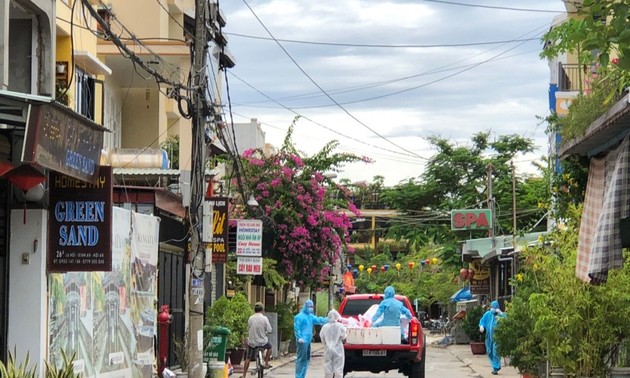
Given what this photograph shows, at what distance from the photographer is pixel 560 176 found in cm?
1877

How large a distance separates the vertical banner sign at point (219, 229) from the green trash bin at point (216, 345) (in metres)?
1.84

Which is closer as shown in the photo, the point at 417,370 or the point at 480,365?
the point at 417,370

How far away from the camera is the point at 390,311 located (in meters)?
25.5

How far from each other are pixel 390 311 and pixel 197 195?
634 cm

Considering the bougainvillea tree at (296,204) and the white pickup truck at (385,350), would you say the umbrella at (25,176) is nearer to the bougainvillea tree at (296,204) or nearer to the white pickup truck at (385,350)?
the white pickup truck at (385,350)

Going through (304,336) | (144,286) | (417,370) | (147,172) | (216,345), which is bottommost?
(417,370)

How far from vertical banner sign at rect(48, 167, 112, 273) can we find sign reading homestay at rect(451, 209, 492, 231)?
3482 centimetres

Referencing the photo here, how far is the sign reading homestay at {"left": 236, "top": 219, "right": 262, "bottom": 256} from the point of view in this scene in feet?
97.7

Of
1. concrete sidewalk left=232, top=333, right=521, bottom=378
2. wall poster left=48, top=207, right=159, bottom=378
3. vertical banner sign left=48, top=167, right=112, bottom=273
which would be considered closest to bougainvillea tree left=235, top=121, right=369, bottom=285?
concrete sidewalk left=232, top=333, right=521, bottom=378

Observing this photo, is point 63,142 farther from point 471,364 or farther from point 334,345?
point 471,364

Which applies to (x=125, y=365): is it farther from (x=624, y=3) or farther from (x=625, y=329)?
(x=624, y=3)

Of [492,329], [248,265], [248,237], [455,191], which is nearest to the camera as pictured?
[248,237]

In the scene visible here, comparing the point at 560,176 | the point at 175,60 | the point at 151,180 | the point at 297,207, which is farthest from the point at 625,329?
the point at 297,207

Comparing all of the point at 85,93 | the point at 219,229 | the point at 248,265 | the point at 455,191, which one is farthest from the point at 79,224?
the point at 455,191
